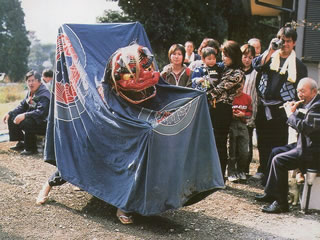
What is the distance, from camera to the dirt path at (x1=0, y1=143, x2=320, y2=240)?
175 inches

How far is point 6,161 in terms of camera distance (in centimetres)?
745

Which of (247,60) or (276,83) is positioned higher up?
(247,60)

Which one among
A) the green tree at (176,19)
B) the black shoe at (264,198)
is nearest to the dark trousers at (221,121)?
the black shoe at (264,198)

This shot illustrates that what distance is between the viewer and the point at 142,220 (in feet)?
15.8

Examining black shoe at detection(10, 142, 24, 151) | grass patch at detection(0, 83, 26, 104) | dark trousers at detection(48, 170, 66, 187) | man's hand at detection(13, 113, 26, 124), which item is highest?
man's hand at detection(13, 113, 26, 124)

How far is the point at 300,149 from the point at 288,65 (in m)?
1.20

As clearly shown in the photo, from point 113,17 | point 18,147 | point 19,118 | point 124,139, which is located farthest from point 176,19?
point 124,139

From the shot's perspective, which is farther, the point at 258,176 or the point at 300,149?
the point at 258,176

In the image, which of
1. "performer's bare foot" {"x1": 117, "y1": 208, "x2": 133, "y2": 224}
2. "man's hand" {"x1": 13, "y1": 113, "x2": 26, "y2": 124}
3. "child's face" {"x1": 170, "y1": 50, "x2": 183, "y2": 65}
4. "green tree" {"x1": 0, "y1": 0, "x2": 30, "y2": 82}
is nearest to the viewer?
"performer's bare foot" {"x1": 117, "y1": 208, "x2": 133, "y2": 224}

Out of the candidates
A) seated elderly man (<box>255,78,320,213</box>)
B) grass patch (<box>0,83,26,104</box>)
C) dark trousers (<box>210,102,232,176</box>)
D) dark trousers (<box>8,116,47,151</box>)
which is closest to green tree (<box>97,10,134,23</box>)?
grass patch (<box>0,83,26,104</box>)

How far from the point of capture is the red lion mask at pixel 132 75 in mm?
4758

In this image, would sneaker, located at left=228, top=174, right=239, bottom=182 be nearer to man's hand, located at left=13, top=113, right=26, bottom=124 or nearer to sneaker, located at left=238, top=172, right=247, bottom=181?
sneaker, located at left=238, top=172, right=247, bottom=181

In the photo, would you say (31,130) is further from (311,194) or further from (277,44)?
(311,194)

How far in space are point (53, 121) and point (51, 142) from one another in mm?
246
